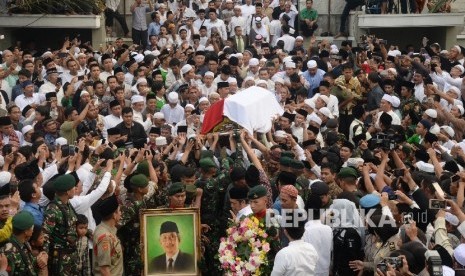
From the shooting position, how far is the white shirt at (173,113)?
21062mm

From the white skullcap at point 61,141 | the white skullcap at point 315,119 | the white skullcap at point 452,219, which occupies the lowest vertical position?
the white skullcap at point 315,119

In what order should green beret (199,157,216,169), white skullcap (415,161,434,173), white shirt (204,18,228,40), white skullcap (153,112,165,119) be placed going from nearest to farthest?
green beret (199,157,216,169)
white skullcap (415,161,434,173)
white skullcap (153,112,165,119)
white shirt (204,18,228,40)

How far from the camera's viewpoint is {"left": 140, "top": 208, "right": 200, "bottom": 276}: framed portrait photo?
13.9 m

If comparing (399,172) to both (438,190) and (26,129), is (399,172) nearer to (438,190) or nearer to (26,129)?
(438,190)

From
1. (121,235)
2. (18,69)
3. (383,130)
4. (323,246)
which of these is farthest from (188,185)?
(18,69)

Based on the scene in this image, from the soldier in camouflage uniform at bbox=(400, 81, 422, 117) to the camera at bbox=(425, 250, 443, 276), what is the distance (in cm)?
1074

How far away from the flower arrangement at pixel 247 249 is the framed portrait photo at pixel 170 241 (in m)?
0.85

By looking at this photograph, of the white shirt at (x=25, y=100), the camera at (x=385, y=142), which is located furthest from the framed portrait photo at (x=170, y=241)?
the white shirt at (x=25, y=100)

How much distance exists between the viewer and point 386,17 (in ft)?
96.1

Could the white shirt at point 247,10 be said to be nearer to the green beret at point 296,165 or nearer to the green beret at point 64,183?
the green beret at point 296,165

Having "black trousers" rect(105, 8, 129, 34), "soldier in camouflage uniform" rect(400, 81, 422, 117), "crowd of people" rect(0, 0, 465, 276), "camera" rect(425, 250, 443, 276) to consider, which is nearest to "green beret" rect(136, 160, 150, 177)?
"crowd of people" rect(0, 0, 465, 276)

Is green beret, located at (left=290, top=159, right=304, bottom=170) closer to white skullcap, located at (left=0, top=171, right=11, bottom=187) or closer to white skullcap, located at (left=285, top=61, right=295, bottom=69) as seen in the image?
white skullcap, located at (left=0, top=171, right=11, bottom=187)

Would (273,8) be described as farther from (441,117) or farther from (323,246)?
(323,246)

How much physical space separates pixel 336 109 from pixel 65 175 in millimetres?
8551
